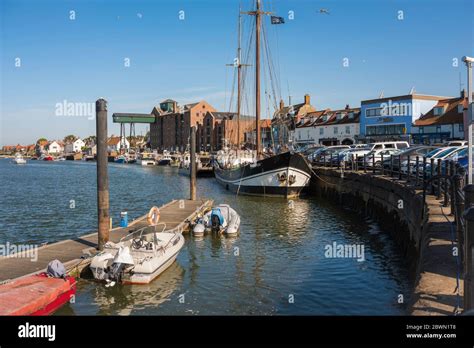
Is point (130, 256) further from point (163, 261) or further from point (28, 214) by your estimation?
point (28, 214)

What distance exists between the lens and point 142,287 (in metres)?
12.6

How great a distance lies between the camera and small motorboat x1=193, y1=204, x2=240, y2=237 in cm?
1993

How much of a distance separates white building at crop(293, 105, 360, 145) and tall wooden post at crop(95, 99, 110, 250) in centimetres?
5880

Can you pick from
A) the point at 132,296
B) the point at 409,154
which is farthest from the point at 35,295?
the point at 409,154

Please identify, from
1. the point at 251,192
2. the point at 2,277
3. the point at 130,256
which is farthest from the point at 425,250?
the point at 251,192

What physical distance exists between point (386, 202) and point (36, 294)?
1664 centimetres

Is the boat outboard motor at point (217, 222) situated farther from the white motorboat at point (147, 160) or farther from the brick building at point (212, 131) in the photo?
the white motorboat at point (147, 160)

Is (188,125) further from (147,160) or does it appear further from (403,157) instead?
(403,157)

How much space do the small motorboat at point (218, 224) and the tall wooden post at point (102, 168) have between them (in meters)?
5.41

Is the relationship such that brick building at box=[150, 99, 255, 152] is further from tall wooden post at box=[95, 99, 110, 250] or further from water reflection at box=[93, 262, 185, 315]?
water reflection at box=[93, 262, 185, 315]

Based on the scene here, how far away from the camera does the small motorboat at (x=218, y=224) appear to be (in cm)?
1993
